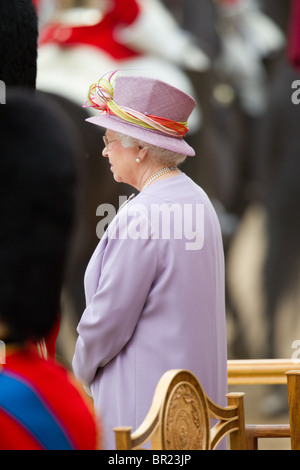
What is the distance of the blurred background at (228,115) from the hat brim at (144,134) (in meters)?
1.90

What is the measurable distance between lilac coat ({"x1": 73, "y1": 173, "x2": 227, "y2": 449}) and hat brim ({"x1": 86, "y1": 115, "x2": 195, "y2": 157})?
3.1 inches

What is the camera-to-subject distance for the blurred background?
192 inches

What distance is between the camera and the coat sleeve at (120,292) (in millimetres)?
1979

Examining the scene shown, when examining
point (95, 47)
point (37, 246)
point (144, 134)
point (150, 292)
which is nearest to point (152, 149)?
point (144, 134)

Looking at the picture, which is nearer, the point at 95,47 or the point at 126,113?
the point at 126,113

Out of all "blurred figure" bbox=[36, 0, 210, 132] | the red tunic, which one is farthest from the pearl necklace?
the red tunic

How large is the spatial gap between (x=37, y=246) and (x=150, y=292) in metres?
0.97

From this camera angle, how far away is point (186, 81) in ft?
16.9

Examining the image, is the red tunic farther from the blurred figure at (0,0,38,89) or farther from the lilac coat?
the blurred figure at (0,0,38,89)

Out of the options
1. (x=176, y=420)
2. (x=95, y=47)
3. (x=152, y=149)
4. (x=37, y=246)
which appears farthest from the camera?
(x=95, y=47)

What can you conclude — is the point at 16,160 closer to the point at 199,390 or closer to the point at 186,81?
the point at 199,390

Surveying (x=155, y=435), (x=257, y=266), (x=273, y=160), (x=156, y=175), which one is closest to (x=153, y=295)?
(x=156, y=175)

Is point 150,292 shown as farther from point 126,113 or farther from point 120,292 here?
point 126,113

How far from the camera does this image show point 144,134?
2072mm
